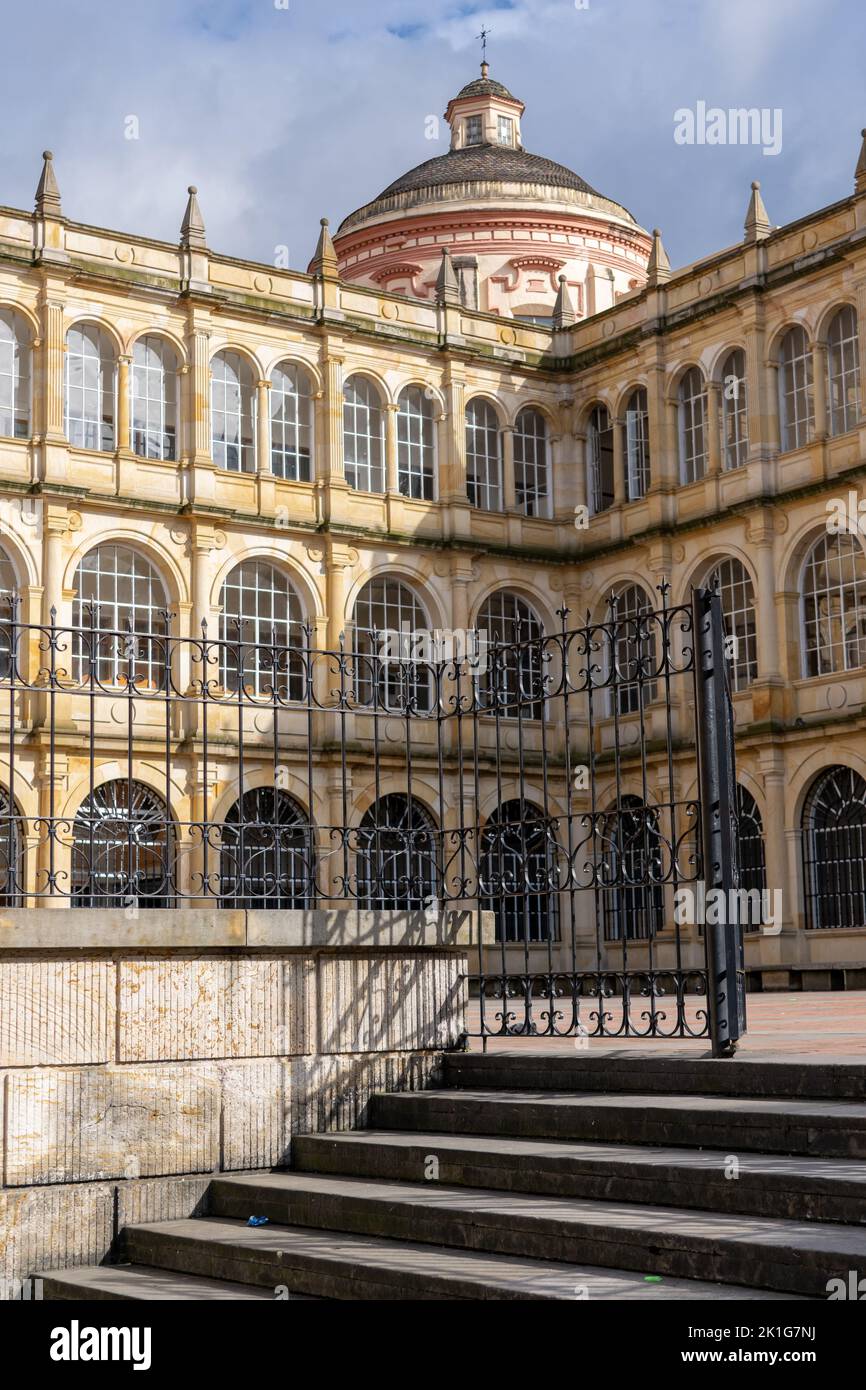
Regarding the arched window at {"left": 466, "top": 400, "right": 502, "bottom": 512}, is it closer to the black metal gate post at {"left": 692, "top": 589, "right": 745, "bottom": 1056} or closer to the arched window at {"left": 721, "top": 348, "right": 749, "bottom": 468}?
the arched window at {"left": 721, "top": 348, "right": 749, "bottom": 468}

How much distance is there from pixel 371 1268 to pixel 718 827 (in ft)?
8.83

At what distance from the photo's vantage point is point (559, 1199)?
636 cm

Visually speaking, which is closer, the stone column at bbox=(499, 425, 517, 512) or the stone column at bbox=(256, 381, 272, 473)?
the stone column at bbox=(256, 381, 272, 473)

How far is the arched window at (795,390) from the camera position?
93.9 ft

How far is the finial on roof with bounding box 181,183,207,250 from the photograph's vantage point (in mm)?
28750

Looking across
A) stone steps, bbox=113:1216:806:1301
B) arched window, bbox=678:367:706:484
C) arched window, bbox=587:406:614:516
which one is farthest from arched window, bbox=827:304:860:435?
stone steps, bbox=113:1216:806:1301

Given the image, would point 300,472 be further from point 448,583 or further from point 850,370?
point 850,370

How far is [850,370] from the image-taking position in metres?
28.0

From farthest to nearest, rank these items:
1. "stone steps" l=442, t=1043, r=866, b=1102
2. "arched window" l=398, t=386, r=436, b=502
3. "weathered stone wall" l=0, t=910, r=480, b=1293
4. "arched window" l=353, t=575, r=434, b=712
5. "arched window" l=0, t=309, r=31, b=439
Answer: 1. "arched window" l=398, t=386, r=436, b=502
2. "arched window" l=353, t=575, r=434, b=712
3. "arched window" l=0, t=309, r=31, b=439
4. "weathered stone wall" l=0, t=910, r=480, b=1293
5. "stone steps" l=442, t=1043, r=866, b=1102

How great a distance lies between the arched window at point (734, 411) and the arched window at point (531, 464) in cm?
426

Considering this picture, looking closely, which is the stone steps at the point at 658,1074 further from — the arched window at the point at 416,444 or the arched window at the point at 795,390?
the arched window at the point at 416,444

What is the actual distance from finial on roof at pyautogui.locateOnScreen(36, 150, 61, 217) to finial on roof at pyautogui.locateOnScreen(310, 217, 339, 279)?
4845 millimetres
